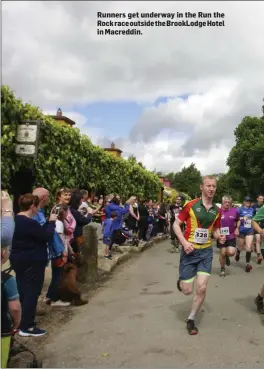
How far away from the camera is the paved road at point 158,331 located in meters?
4.51

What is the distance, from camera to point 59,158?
11406 millimetres

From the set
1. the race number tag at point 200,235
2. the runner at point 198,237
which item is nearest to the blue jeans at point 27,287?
the runner at point 198,237

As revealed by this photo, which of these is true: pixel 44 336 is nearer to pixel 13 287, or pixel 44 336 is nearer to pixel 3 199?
pixel 13 287

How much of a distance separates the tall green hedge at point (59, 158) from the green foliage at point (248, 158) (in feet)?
52.8

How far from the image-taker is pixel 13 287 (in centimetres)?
365

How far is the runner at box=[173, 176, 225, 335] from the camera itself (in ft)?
18.5

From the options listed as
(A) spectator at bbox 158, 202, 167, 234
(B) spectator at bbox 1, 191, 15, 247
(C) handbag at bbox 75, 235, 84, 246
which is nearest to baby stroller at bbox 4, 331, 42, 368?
(B) spectator at bbox 1, 191, 15, 247

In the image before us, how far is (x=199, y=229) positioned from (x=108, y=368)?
220cm

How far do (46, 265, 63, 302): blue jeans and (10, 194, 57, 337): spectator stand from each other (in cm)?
117

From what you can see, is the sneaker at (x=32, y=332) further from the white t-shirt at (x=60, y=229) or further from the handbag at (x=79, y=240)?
the handbag at (x=79, y=240)

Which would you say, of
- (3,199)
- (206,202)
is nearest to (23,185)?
(206,202)

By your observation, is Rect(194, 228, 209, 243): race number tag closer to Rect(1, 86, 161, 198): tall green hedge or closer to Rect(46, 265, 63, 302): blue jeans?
Rect(46, 265, 63, 302): blue jeans

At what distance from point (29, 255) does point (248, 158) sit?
30.4m

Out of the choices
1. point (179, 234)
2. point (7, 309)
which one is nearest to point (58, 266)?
point (179, 234)
